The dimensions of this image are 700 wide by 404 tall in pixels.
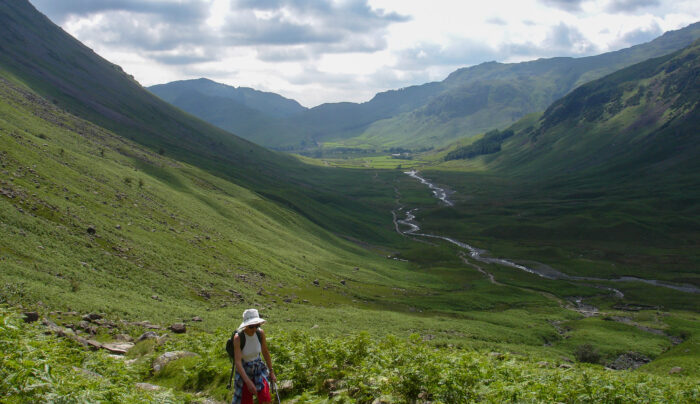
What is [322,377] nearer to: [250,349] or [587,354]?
[250,349]

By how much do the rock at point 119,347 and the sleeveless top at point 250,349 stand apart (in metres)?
16.0

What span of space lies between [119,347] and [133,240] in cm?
4021

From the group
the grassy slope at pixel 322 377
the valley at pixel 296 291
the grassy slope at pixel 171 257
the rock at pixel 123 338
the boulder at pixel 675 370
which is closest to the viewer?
the grassy slope at pixel 322 377

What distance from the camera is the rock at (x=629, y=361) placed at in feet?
196

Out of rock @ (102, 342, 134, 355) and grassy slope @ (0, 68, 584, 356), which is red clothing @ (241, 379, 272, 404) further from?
grassy slope @ (0, 68, 584, 356)

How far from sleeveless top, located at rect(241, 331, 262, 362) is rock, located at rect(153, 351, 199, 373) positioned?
34.7 feet

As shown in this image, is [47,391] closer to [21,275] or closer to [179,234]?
[21,275]

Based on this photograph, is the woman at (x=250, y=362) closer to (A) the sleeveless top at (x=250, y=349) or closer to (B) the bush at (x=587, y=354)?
(A) the sleeveless top at (x=250, y=349)

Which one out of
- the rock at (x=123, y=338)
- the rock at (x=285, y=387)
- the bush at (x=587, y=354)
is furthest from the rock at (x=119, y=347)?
the bush at (x=587, y=354)

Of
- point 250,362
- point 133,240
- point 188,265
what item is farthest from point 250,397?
point 133,240

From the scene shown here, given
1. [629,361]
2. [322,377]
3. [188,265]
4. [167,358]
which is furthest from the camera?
[188,265]

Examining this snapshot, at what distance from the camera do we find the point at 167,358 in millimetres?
A: 24094

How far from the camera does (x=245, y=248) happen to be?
289 feet

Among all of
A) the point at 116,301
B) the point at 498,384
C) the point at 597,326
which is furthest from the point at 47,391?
the point at 597,326
